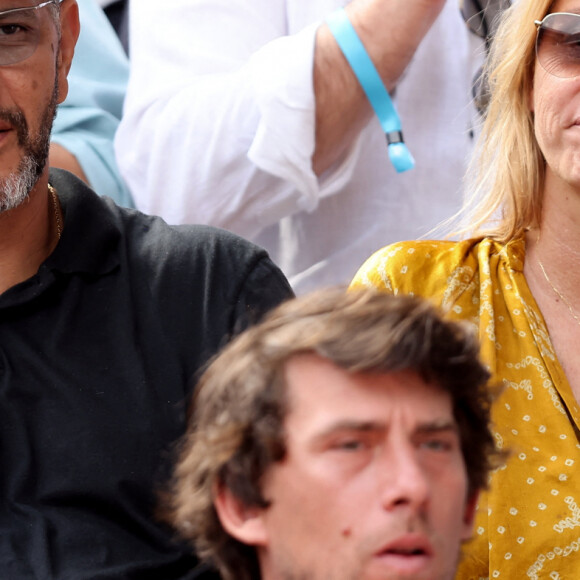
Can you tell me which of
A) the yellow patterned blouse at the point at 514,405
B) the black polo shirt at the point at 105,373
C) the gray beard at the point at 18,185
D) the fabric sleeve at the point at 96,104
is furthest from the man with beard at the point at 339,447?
the fabric sleeve at the point at 96,104

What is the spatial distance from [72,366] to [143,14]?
3.90 ft

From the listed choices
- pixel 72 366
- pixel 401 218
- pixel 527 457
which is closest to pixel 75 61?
pixel 401 218

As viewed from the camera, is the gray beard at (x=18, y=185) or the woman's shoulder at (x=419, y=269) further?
the woman's shoulder at (x=419, y=269)

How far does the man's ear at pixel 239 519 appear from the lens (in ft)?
5.07

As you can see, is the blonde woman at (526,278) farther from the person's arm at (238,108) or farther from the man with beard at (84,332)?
the man with beard at (84,332)

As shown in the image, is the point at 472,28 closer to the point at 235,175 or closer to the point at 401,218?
the point at 401,218

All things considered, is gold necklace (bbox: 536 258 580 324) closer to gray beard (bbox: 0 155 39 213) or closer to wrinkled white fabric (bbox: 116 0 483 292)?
wrinkled white fabric (bbox: 116 0 483 292)

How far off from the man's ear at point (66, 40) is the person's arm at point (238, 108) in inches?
15.7

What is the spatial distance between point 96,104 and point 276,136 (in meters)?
0.75

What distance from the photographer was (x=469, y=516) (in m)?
1.63

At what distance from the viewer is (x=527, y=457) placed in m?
2.22

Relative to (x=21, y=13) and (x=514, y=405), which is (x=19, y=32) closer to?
(x=21, y=13)

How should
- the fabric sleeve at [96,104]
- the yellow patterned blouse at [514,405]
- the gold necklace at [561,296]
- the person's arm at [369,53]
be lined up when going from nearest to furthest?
the yellow patterned blouse at [514,405]
the gold necklace at [561,296]
the person's arm at [369,53]
the fabric sleeve at [96,104]

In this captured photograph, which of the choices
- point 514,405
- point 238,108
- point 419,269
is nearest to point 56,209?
point 238,108
